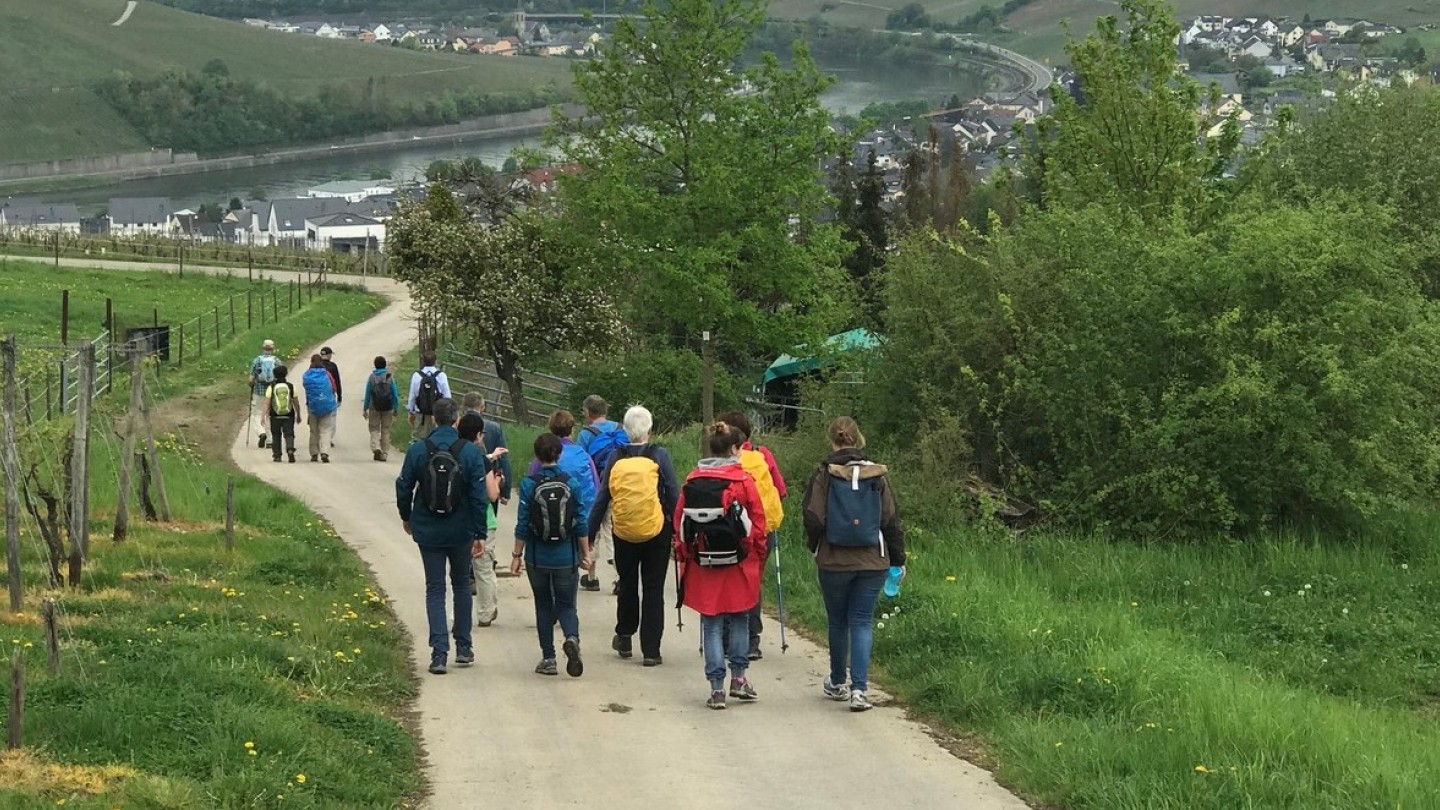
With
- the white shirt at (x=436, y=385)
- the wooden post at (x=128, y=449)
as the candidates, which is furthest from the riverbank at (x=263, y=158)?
the wooden post at (x=128, y=449)

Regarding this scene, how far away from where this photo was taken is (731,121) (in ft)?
79.7

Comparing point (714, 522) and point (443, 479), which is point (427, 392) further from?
point (714, 522)

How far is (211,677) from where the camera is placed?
929 centimetres

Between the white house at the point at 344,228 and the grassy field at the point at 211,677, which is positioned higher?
the grassy field at the point at 211,677

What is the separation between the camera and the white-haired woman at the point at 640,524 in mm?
11148

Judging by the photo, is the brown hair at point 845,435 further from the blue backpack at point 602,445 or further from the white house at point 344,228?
the white house at point 344,228

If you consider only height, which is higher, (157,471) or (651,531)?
(651,531)

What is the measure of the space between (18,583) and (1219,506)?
10.1m

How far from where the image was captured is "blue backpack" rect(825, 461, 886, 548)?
990 cm

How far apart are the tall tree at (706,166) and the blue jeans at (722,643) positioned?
13.3 m

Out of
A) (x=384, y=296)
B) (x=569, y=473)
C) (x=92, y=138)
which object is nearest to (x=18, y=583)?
(x=569, y=473)

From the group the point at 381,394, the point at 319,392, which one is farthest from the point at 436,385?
the point at 319,392

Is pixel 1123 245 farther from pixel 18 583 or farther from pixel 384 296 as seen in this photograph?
pixel 384 296

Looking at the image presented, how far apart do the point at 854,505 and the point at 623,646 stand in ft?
8.09
